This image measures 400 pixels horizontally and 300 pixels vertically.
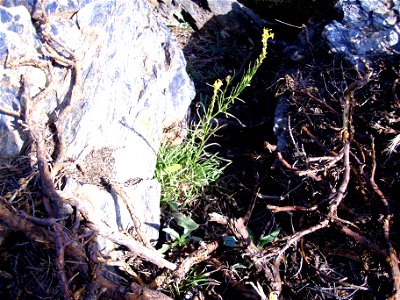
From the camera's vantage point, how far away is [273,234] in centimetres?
252

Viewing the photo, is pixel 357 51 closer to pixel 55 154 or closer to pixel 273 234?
pixel 273 234

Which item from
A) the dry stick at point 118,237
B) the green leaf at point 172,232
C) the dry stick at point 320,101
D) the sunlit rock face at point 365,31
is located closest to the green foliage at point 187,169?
the green leaf at point 172,232

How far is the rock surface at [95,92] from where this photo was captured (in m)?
2.43

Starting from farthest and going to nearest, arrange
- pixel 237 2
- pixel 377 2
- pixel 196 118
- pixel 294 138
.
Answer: pixel 237 2
pixel 196 118
pixel 377 2
pixel 294 138

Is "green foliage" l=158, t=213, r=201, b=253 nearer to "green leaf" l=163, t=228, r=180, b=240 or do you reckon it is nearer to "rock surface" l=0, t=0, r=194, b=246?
"green leaf" l=163, t=228, r=180, b=240

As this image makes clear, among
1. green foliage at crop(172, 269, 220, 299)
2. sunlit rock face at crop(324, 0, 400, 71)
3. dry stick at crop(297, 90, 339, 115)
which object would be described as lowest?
green foliage at crop(172, 269, 220, 299)

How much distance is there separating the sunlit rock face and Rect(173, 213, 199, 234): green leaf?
1653 millimetres

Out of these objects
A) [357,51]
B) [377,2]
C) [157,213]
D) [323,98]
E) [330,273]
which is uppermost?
[377,2]

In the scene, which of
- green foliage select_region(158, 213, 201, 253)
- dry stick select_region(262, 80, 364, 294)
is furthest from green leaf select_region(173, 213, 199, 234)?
dry stick select_region(262, 80, 364, 294)

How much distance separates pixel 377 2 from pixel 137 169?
2.30 meters

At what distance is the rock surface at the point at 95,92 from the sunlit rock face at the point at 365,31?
145 centimetres

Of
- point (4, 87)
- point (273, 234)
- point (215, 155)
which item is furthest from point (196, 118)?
point (4, 87)

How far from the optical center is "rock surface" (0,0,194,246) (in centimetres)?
243

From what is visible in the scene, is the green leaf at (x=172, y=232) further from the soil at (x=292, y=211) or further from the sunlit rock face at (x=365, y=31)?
the sunlit rock face at (x=365, y=31)
